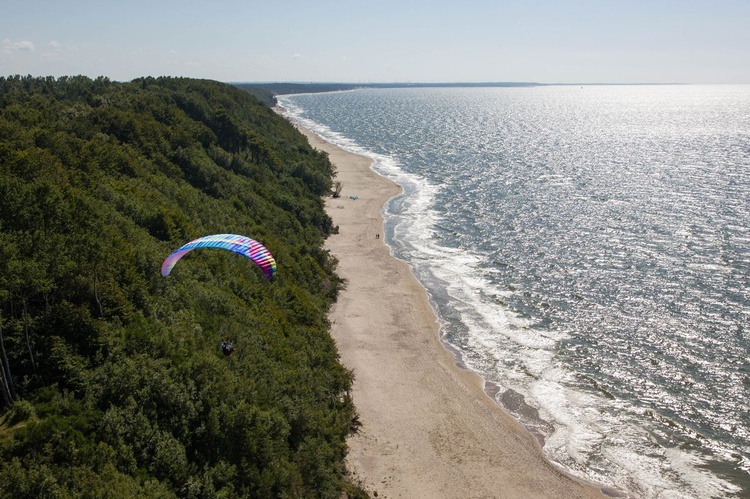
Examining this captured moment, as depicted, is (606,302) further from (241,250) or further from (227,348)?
(227,348)

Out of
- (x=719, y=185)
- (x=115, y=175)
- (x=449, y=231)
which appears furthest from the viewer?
(x=719, y=185)

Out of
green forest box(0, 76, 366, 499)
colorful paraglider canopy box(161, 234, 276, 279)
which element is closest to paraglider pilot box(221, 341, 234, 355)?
green forest box(0, 76, 366, 499)

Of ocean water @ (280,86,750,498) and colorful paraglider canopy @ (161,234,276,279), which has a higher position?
colorful paraglider canopy @ (161,234,276,279)

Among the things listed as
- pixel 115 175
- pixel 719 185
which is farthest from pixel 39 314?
pixel 719 185

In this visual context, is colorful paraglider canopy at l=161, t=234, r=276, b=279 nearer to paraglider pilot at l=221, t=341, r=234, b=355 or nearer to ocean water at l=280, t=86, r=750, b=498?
paraglider pilot at l=221, t=341, r=234, b=355

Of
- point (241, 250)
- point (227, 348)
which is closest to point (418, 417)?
point (227, 348)

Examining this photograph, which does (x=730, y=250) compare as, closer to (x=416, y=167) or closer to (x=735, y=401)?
(x=735, y=401)
